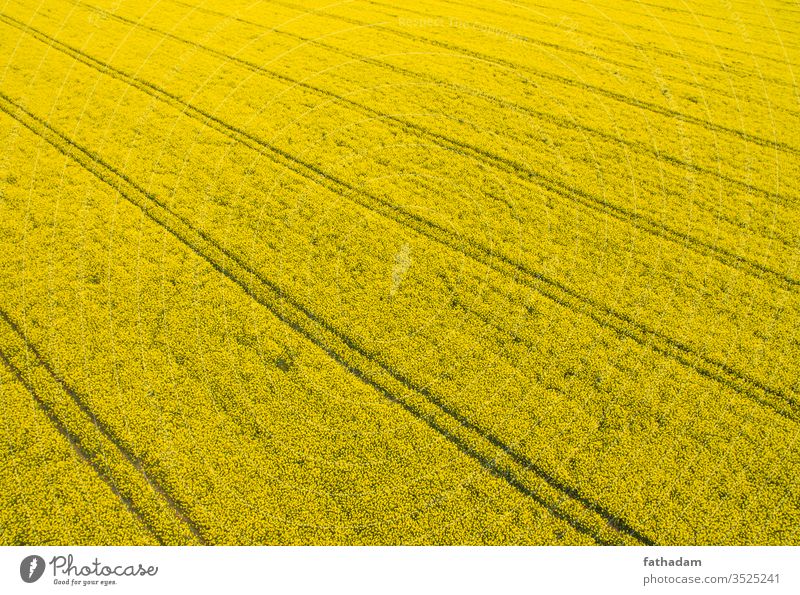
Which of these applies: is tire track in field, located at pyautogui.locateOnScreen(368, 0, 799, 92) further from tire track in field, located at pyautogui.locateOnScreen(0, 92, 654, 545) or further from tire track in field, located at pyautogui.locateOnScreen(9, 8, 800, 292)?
tire track in field, located at pyautogui.locateOnScreen(0, 92, 654, 545)

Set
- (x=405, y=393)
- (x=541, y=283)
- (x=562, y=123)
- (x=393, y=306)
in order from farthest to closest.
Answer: (x=562, y=123)
(x=541, y=283)
(x=393, y=306)
(x=405, y=393)

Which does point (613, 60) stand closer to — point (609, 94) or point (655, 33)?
point (609, 94)

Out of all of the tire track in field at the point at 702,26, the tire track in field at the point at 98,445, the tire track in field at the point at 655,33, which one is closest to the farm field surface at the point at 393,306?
the tire track in field at the point at 98,445

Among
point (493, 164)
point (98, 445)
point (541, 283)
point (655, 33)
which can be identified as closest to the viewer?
point (98, 445)

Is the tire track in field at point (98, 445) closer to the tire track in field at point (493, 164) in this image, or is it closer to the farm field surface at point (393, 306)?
the farm field surface at point (393, 306)

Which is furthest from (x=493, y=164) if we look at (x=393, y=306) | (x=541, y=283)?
(x=393, y=306)
